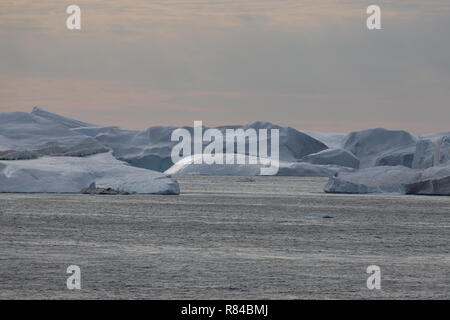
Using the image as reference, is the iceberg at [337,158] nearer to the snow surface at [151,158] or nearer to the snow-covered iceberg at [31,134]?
the snow surface at [151,158]

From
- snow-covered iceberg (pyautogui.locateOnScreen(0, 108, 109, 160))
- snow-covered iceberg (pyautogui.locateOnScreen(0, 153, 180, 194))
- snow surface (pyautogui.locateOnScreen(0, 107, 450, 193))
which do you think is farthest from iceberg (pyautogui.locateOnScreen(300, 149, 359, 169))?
snow-covered iceberg (pyautogui.locateOnScreen(0, 153, 180, 194))

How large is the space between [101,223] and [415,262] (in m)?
21.4

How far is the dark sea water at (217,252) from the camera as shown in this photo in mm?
27547

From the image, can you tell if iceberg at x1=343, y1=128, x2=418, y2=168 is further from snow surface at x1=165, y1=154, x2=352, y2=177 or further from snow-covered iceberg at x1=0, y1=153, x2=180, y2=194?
snow-covered iceberg at x1=0, y1=153, x2=180, y2=194

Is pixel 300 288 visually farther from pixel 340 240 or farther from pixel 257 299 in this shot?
pixel 340 240

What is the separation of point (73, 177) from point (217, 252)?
45981 millimetres

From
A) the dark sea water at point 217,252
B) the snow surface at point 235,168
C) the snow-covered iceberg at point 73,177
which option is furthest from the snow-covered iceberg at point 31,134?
the dark sea water at point 217,252

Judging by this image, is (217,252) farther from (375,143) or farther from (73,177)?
(375,143)

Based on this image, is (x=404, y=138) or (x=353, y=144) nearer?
(x=404, y=138)

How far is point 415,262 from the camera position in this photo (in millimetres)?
35156

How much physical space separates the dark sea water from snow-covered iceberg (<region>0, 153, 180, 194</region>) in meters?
13.2

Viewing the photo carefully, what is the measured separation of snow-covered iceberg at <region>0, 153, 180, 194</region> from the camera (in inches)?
3204
